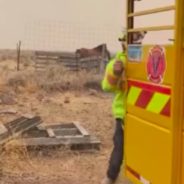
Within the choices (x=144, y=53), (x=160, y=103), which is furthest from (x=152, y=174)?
(x=144, y=53)

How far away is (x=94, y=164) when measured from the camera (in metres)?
6.41

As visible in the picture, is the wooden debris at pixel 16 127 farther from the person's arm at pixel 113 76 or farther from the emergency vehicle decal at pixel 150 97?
the emergency vehicle decal at pixel 150 97

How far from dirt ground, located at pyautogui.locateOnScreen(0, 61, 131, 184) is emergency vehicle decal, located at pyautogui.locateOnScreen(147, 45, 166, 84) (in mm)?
2432

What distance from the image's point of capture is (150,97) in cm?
348

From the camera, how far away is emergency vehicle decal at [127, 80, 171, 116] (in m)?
3.20

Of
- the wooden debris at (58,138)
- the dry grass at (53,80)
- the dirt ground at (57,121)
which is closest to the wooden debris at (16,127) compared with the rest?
the wooden debris at (58,138)

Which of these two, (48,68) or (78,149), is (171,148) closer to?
(78,149)

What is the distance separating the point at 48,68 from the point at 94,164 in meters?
6.51

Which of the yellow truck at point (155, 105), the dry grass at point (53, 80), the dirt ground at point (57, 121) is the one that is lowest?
the dirt ground at point (57, 121)

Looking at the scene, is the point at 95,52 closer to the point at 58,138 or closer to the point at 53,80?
the point at 53,80

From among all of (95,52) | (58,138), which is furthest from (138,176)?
(95,52)

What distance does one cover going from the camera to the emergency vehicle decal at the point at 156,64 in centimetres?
323

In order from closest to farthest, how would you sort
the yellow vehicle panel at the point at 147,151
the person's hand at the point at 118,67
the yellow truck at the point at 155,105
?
the yellow truck at the point at 155,105 → the yellow vehicle panel at the point at 147,151 → the person's hand at the point at 118,67

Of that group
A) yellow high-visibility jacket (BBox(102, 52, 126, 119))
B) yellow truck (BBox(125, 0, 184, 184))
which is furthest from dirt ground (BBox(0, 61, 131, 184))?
yellow truck (BBox(125, 0, 184, 184))
